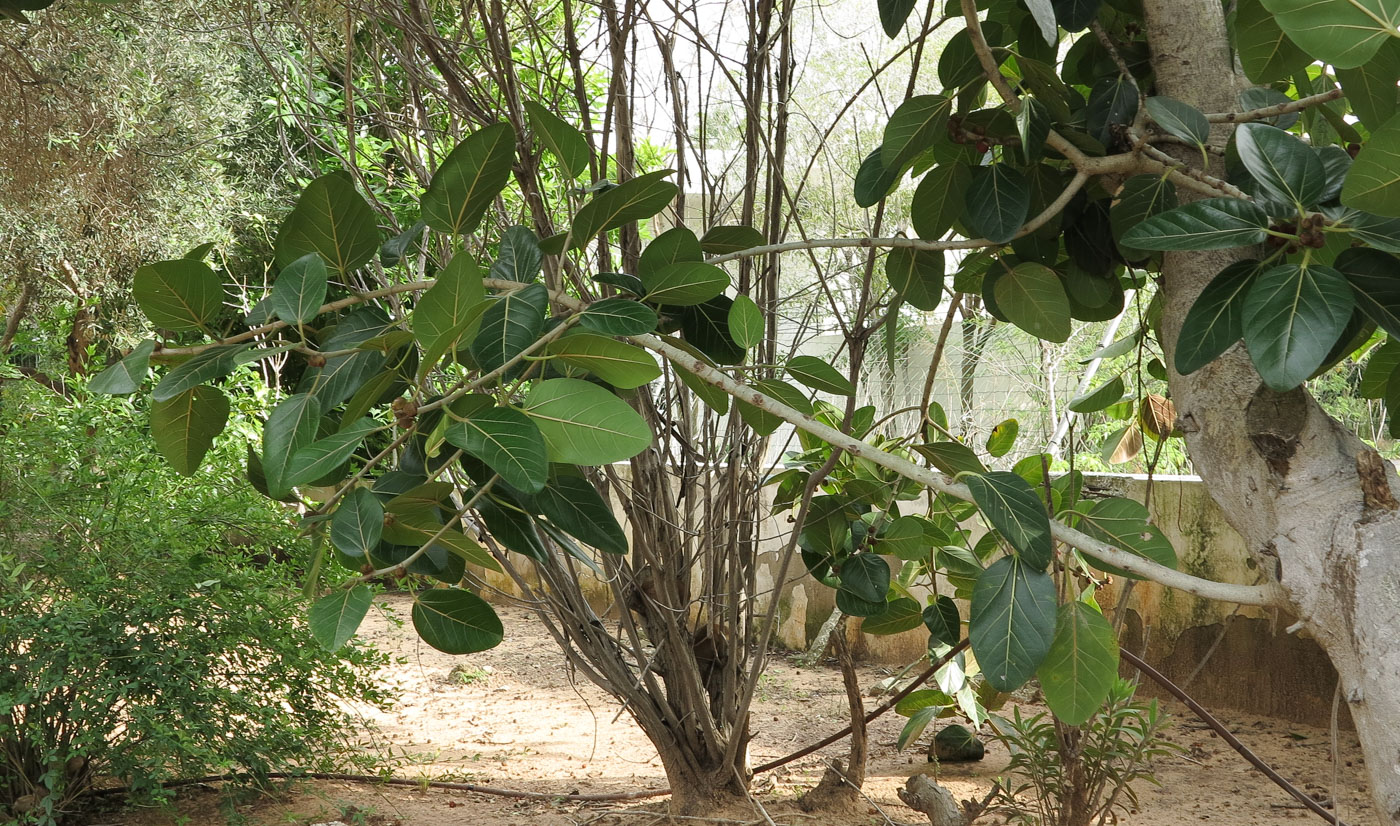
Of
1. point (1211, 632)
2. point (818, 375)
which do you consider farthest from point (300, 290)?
point (1211, 632)

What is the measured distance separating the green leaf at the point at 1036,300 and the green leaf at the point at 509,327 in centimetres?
61

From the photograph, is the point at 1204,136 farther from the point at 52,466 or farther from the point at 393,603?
the point at 393,603

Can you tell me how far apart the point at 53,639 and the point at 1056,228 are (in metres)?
2.17

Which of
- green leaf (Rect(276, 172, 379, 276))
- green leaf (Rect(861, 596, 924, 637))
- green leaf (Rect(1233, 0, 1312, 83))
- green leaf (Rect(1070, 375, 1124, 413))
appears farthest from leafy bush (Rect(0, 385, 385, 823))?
green leaf (Rect(1233, 0, 1312, 83))

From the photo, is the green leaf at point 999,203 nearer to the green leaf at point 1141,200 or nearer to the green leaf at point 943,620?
the green leaf at point 1141,200

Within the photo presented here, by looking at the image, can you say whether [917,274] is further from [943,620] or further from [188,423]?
[188,423]

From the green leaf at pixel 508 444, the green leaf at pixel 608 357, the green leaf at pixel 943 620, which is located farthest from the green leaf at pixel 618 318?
the green leaf at pixel 943 620

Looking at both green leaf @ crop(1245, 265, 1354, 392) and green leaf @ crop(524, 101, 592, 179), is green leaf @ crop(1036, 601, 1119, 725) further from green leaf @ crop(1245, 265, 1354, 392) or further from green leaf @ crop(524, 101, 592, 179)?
green leaf @ crop(524, 101, 592, 179)

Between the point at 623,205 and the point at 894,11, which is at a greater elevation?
the point at 894,11

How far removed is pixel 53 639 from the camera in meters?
2.05

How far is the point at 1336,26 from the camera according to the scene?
61cm

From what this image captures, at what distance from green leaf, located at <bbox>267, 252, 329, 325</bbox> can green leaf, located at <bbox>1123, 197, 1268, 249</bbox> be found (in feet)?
2.16

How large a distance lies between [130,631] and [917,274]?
89.8 inches

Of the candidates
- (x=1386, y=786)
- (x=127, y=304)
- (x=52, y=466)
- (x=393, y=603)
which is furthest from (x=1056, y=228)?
(x=127, y=304)
